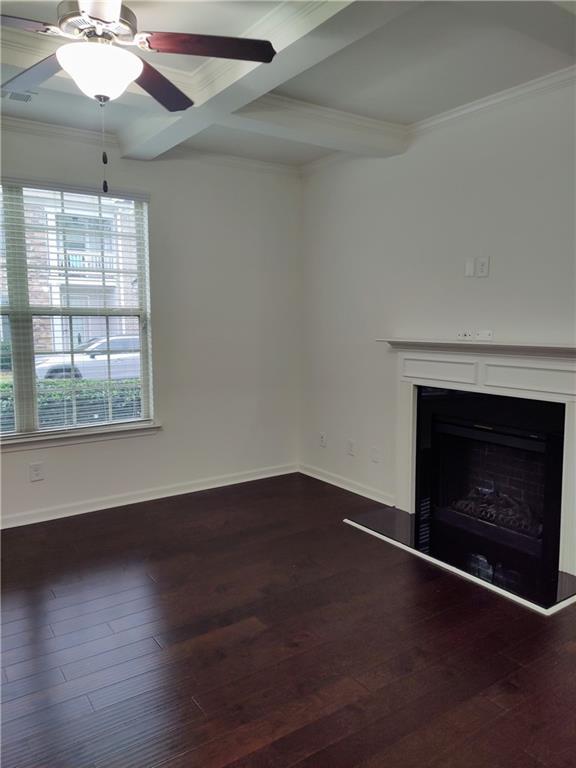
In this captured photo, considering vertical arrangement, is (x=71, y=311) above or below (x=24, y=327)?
above

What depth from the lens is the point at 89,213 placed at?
3.71 meters

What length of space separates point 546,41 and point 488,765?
2837 millimetres

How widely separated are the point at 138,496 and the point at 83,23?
3.06 metres

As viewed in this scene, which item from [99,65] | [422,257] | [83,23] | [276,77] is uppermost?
[276,77]

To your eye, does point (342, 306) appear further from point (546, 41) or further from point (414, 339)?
point (546, 41)

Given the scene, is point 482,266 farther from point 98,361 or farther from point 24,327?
point 24,327

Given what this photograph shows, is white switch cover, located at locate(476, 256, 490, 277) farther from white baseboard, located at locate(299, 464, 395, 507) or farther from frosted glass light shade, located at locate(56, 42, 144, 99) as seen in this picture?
frosted glass light shade, located at locate(56, 42, 144, 99)

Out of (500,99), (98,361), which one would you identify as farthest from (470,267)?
(98,361)

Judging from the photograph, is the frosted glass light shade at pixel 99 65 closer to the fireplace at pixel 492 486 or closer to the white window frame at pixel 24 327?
the white window frame at pixel 24 327

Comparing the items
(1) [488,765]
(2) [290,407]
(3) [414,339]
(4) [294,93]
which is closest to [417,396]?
(3) [414,339]

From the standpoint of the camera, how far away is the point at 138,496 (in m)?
4.04

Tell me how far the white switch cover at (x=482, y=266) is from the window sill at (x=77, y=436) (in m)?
2.45

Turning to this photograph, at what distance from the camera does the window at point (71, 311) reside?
137 inches

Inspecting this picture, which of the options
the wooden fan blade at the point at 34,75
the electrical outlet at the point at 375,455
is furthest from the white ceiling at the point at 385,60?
the electrical outlet at the point at 375,455
